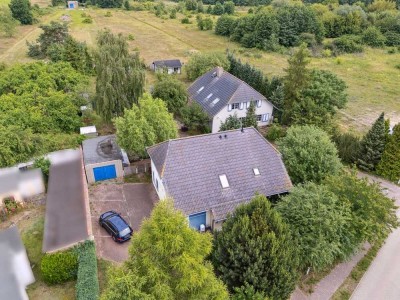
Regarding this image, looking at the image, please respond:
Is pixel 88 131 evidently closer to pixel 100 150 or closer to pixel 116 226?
pixel 100 150

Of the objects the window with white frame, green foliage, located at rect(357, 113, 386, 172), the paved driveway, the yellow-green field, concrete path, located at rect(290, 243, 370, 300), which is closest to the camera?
concrete path, located at rect(290, 243, 370, 300)

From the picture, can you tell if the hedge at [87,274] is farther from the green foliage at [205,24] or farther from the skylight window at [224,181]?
the green foliage at [205,24]

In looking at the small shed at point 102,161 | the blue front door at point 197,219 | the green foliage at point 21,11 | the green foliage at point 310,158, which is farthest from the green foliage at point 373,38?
the green foliage at point 21,11

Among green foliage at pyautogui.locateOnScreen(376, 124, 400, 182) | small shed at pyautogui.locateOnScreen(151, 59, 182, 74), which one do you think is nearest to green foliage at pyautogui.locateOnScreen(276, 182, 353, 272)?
green foliage at pyautogui.locateOnScreen(376, 124, 400, 182)

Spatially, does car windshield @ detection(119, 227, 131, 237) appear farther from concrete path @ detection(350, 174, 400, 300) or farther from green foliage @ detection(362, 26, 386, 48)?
green foliage @ detection(362, 26, 386, 48)

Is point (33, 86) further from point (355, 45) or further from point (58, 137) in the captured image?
point (355, 45)
